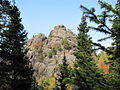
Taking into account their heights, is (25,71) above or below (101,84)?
above

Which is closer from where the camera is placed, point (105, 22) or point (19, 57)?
point (105, 22)

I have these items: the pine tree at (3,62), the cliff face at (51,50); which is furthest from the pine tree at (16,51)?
the cliff face at (51,50)

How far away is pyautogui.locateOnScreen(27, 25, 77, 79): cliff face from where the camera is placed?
460ft

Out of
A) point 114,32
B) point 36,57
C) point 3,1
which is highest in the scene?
point 36,57

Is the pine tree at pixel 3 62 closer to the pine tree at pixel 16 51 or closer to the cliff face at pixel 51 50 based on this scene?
the pine tree at pixel 16 51

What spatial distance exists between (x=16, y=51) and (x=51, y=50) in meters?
138

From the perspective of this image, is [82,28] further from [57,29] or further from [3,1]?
[57,29]

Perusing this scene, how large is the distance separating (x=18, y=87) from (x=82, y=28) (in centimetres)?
1537

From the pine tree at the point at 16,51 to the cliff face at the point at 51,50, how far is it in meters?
114

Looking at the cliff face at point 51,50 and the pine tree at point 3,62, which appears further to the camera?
the cliff face at point 51,50

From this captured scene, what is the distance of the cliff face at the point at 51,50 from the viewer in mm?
140125

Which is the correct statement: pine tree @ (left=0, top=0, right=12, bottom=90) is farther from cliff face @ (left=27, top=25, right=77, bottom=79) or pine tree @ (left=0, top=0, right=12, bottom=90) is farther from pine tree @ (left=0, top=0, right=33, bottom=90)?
cliff face @ (left=27, top=25, right=77, bottom=79)

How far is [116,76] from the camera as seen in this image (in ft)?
28.0

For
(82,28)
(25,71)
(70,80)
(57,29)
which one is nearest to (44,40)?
(57,29)
